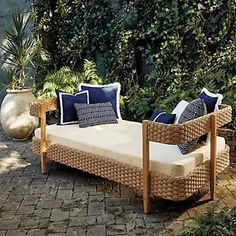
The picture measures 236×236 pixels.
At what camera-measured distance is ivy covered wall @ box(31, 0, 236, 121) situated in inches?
210

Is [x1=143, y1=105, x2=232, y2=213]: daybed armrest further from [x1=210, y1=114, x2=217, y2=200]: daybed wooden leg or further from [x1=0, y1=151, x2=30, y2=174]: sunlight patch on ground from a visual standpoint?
[x1=0, y1=151, x2=30, y2=174]: sunlight patch on ground

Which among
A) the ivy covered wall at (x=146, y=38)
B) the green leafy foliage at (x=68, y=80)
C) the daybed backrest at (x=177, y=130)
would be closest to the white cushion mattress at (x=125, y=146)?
the daybed backrest at (x=177, y=130)

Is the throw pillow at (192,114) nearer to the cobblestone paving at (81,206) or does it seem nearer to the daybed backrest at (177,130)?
the daybed backrest at (177,130)

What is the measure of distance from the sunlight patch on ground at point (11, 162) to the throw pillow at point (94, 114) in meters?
0.93

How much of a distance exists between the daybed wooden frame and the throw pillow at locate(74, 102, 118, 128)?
0.51 metres

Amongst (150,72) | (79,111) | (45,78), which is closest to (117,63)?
(150,72)

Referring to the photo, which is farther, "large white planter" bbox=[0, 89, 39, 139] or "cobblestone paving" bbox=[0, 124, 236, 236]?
"large white planter" bbox=[0, 89, 39, 139]

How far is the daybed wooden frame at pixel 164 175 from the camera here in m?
2.93

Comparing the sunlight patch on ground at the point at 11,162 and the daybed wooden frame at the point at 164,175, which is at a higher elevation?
the daybed wooden frame at the point at 164,175

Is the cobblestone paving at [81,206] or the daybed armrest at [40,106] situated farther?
the daybed armrest at [40,106]

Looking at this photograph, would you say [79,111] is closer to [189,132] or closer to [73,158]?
[73,158]

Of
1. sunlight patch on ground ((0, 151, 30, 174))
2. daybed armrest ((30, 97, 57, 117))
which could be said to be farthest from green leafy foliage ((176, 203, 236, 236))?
sunlight patch on ground ((0, 151, 30, 174))

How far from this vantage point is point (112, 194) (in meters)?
3.56

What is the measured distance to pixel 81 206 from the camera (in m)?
3.30
